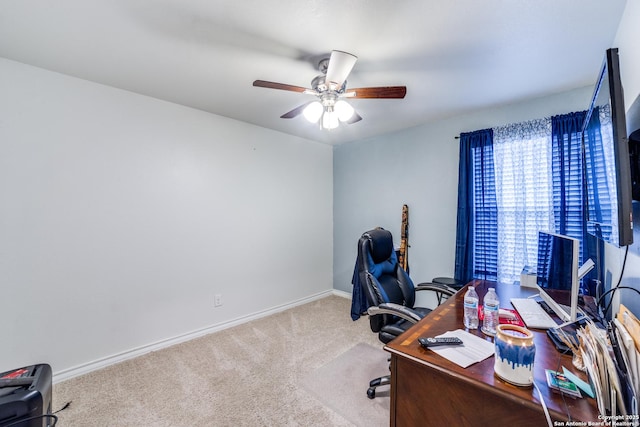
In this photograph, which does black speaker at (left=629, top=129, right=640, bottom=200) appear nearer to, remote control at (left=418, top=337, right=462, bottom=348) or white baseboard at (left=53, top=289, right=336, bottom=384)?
remote control at (left=418, top=337, right=462, bottom=348)

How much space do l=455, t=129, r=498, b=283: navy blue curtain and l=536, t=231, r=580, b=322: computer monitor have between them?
1069mm

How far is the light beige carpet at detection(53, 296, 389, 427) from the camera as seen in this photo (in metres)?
1.68

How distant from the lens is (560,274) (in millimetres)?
1399

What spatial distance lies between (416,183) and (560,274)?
1.99m

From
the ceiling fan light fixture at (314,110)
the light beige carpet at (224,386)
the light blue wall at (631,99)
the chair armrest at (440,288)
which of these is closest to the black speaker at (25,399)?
the light beige carpet at (224,386)

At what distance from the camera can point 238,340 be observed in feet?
8.76

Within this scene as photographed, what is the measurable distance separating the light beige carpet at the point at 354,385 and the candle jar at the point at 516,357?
42.0 inches

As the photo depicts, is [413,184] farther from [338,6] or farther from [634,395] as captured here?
[634,395]

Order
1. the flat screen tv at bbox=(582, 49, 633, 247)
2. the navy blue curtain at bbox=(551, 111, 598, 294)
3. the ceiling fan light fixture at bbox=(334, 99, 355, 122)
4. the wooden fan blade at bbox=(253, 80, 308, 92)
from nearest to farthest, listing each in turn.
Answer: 1. the flat screen tv at bbox=(582, 49, 633, 247)
2. the wooden fan blade at bbox=(253, 80, 308, 92)
3. the ceiling fan light fixture at bbox=(334, 99, 355, 122)
4. the navy blue curtain at bbox=(551, 111, 598, 294)

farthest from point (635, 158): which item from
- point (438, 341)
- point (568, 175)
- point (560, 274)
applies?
Answer: point (568, 175)

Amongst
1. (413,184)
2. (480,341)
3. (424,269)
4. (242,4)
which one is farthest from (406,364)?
(413,184)

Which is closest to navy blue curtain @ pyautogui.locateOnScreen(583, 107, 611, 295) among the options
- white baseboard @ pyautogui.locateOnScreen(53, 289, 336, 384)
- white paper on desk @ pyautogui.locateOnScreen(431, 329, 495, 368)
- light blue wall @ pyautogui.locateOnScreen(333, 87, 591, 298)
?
white paper on desk @ pyautogui.locateOnScreen(431, 329, 495, 368)

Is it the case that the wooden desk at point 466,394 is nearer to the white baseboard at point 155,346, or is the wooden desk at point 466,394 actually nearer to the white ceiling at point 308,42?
the white ceiling at point 308,42

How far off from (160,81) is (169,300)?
1.97 metres
